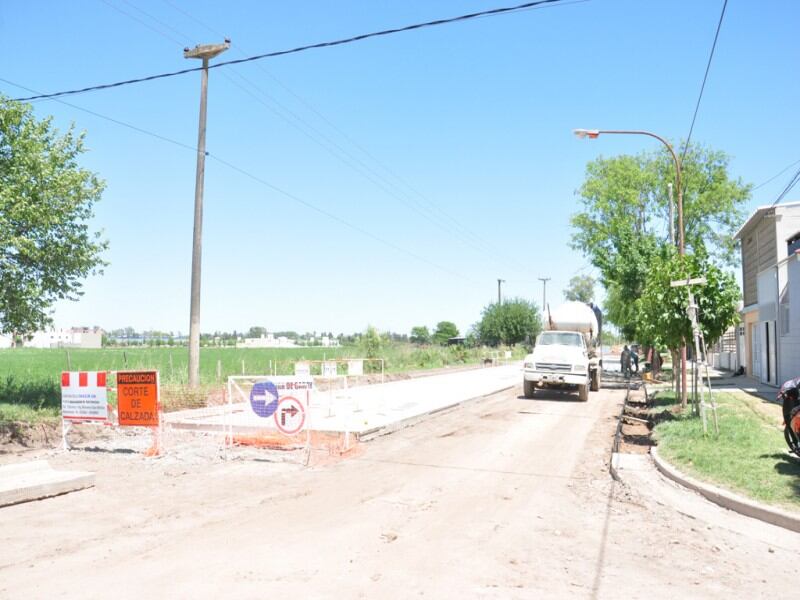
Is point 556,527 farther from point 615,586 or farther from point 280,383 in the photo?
point 280,383

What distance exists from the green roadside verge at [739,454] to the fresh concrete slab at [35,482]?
8.41m

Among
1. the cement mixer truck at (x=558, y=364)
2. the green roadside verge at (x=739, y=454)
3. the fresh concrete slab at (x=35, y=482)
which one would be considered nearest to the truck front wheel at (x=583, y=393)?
the cement mixer truck at (x=558, y=364)

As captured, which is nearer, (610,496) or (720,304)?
(610,496)

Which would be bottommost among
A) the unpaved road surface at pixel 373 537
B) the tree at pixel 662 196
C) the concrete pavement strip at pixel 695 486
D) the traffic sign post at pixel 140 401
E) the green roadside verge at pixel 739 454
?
the unpaved road surface at pixel 373 537

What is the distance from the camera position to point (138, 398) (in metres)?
11.7

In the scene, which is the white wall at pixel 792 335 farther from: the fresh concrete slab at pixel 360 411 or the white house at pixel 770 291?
the fresh concrete slab at pixel 360 411

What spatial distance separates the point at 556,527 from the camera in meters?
6.95

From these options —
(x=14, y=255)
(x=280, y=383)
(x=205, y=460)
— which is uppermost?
(x=14, y=255)

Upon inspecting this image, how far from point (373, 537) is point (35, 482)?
484 centimetres

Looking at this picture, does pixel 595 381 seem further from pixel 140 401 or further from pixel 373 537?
pixel 373 537

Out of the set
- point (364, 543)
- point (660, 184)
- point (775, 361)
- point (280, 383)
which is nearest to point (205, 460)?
point (280, 383)

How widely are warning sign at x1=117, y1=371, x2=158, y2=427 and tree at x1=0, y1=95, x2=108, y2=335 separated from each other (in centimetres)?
413

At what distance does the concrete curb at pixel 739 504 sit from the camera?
22.6 feet

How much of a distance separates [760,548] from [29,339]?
16568 millimetres
